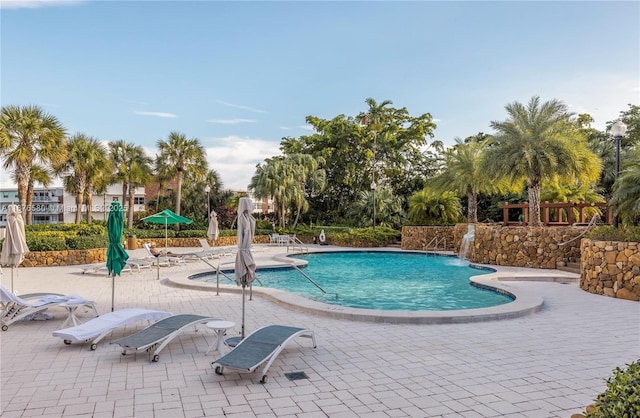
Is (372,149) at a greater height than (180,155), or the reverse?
Result: (372,149)

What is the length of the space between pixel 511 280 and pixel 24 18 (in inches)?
607

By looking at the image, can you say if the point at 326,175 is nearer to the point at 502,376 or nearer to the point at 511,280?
the point at 511,280

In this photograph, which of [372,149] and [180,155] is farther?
[372,149]

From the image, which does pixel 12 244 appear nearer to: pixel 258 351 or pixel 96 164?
pixel 258 351

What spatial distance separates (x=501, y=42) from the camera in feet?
44.5

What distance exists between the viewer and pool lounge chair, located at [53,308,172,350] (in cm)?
565

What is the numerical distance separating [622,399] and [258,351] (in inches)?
142

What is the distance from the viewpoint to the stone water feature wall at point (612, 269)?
952 cm

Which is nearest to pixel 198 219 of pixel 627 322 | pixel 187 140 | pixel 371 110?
pixel 187 140

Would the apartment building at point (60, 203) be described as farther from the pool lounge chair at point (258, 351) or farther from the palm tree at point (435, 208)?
the pool lounge chair at point (258, 351)

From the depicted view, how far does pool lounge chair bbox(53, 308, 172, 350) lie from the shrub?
5721 millimetres

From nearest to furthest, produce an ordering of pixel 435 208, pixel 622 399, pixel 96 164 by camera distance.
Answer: pixel 622 399
pixel 435 208
pixel 96 164

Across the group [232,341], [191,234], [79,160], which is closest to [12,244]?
[232,341]

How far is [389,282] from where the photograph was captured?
13734 mm
